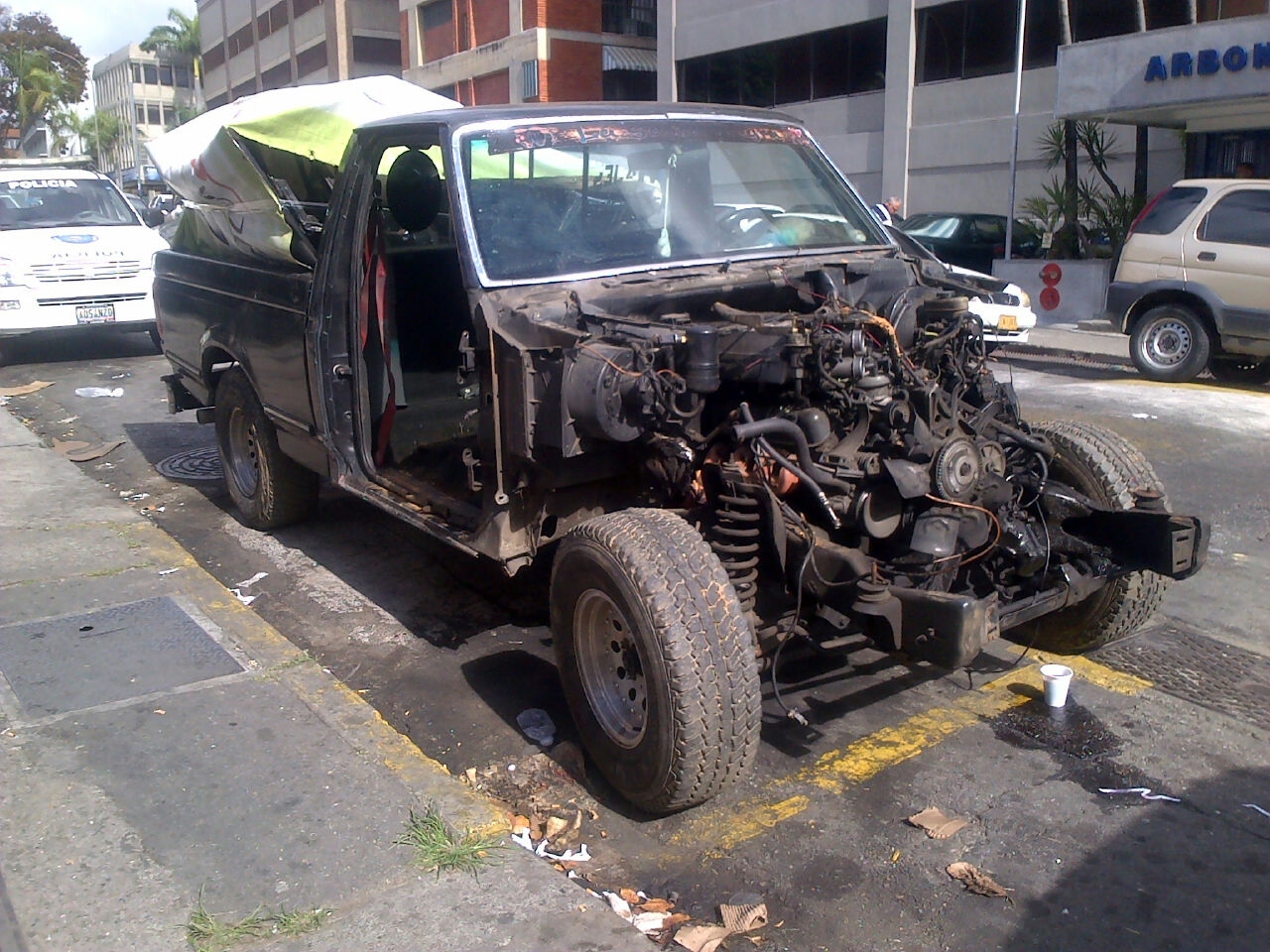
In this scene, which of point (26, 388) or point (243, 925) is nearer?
point (243, 925)

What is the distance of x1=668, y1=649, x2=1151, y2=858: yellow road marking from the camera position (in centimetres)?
355

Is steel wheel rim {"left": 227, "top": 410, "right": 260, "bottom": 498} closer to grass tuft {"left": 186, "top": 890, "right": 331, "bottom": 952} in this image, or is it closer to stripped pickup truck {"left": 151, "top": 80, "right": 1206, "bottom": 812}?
stripped pickup truck {"left": 151, "top": 80, "right": 1206, "bottom": 812}

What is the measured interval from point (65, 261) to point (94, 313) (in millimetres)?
595

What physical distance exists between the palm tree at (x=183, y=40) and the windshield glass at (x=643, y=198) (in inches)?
2568

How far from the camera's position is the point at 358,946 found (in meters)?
2.85

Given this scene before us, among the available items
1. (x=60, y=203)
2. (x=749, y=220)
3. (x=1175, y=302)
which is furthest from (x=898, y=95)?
(x=749, y=220)

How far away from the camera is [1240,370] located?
11703 millimetres

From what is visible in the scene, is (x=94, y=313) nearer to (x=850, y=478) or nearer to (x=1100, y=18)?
(x=850, y=478)

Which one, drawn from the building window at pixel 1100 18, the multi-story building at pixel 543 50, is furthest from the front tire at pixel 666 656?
the multi-story building at pixel 543 50

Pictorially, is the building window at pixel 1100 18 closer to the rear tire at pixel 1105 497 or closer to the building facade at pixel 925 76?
the building facade at pixel 925 76

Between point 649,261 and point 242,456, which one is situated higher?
point 649,261

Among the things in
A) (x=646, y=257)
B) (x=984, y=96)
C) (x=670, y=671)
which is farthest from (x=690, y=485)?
(x=984, y=96)

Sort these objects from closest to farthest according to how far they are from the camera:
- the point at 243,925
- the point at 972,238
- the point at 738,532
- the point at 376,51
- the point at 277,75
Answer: the point at 243,925 < the point at 738,532 < the point at 972,238 < the point at 376,51 < the point at 277,75

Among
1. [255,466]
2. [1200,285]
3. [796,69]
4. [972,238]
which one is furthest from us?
[796,69]
